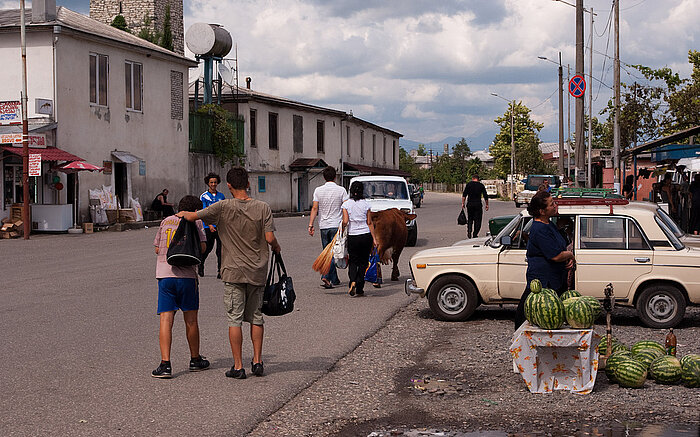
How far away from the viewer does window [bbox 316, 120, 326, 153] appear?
54969 mm

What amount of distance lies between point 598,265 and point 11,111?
73.4 ft

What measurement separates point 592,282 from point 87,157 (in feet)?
82.0

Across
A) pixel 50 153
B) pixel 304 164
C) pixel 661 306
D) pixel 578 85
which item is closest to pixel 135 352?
pixel 661 306

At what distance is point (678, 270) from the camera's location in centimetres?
1025

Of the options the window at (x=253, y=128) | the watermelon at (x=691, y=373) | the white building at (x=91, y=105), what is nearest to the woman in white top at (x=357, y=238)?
the watermelon at (x=691, y=373)

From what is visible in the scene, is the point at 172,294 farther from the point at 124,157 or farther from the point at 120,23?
the point at 120,23

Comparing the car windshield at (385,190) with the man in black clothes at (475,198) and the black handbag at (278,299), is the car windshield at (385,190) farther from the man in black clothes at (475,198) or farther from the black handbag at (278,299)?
the black handbag at (278,299)

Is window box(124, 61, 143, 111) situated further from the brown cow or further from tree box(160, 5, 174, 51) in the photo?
the brown cow

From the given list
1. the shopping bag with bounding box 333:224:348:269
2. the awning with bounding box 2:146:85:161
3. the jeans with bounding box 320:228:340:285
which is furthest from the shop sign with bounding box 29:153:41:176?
the shopping bag with bounding box 333:224:348:269

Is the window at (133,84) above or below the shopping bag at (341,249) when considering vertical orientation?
above

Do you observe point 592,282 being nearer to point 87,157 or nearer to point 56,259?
point 56,259

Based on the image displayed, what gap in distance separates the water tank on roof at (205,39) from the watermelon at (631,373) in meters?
38.1

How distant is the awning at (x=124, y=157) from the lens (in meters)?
33.4

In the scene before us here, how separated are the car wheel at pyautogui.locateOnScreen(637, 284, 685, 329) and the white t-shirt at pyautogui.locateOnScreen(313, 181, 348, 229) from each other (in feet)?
17.3
